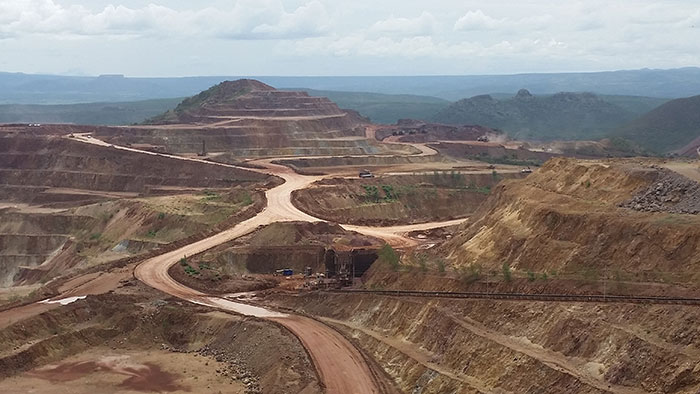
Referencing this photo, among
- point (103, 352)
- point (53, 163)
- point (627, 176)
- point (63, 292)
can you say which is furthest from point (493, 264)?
point (53, 163)

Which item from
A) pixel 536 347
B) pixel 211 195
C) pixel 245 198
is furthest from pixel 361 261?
pixel 211 195

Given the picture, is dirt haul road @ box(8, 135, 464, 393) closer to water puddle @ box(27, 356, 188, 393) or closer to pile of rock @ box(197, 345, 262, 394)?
pile of rock @ box(197, 345, 262, 394)

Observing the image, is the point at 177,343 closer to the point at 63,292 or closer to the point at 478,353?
the point at 63,292

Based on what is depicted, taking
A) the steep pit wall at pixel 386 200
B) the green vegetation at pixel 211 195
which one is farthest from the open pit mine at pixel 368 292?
the green vegetation at pixel 211 195

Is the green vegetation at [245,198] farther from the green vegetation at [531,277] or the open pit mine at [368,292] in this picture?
the green vegetation at [531,277]

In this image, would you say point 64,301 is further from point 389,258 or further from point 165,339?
point 389,258

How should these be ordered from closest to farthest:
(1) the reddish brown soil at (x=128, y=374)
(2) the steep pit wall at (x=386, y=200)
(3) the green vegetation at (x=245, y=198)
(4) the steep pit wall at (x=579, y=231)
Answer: (4) the steep pit wall at (x=579, y=231) < (1) the reddish brown soil at (x=128, y=374) < (3) the green vegetation at (x=245, y=198) < (2) the steep pit wall at (x=386, y=200)
